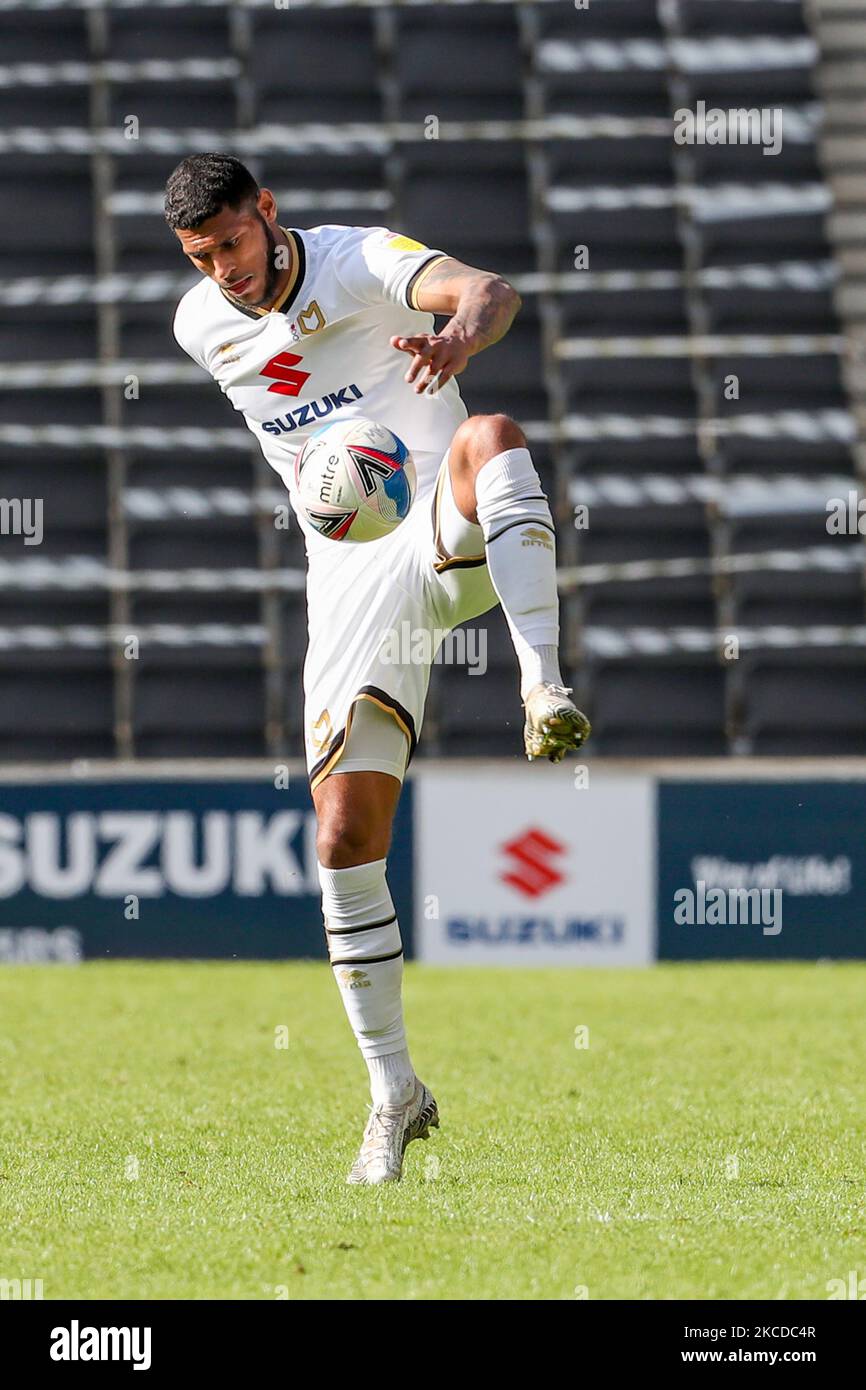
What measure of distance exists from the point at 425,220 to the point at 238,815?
5.58 metres

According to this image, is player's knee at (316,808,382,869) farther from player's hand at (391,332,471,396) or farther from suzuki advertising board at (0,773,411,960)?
suzuki advertising board at (0,773,411,960)

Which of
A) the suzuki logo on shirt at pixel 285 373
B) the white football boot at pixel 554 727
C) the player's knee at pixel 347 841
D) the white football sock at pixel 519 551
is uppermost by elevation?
the suzuki logo on shirt at pixel 285 373

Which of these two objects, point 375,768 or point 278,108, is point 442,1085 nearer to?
point 375,768

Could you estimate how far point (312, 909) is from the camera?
35.2 feet

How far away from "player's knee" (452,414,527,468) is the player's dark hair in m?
0.81

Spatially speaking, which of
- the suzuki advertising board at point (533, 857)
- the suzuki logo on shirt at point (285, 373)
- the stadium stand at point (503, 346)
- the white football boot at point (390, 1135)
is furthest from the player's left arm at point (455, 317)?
the stadium stand at point (503, 346)

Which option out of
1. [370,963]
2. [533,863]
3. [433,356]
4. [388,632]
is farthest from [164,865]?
[433,356]

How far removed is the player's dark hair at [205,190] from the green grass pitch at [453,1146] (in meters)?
2.33

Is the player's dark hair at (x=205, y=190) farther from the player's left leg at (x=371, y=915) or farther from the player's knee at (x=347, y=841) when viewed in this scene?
the player's knee at (x=347, y=841)

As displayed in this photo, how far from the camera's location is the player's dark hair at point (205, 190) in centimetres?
477

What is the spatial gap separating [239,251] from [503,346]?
9045 mm

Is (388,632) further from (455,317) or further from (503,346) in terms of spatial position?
(503,346)

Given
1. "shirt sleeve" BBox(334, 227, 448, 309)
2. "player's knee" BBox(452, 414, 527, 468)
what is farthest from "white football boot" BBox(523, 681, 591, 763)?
"shirt sleeve" BBox(334, 227, 448, 309)
